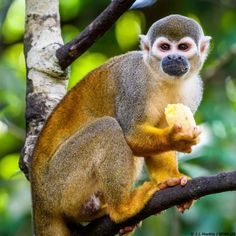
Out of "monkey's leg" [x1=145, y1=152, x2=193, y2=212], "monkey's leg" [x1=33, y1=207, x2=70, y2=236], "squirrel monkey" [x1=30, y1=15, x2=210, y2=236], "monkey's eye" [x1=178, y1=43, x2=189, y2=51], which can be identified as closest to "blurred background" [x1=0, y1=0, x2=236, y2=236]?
"monkey's leg" [x1=145, y1=152, x2=193, y2=212]

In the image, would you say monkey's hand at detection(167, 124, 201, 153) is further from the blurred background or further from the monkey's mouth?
the blurred background

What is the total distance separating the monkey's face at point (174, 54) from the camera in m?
5.34

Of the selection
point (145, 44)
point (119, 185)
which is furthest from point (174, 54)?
point (119, 185)

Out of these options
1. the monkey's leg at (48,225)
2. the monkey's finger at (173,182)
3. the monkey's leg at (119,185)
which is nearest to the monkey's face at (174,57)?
the monkey's leg at (119,185)

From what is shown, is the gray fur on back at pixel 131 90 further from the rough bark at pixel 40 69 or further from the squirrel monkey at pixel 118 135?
the rough bark at pixel 40 69

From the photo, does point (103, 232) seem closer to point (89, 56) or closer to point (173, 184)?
A: point (173, 184)

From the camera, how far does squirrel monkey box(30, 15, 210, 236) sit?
491 centimetres

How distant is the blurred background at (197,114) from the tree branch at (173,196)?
1403 millimetres

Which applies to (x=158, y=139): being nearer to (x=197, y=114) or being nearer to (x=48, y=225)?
(x=48, y=225)

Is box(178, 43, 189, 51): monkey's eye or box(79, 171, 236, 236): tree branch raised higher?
box(178, 43, 189, 51): monkey's eye

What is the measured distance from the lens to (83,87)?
218 inches

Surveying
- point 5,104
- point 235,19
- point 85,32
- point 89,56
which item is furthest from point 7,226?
point 235,19

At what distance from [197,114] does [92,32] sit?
3.50 m

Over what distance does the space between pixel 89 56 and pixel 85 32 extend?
16.2 ft
